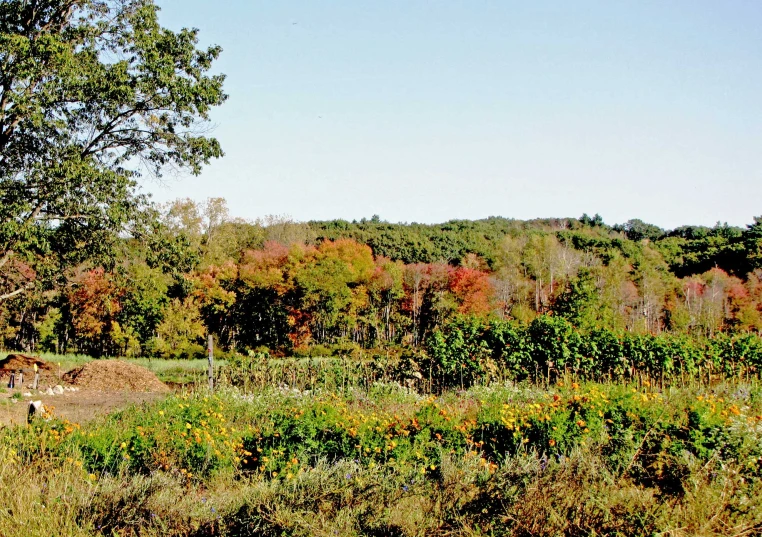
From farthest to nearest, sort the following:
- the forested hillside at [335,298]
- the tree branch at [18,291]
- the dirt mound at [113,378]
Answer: the forested hillside at [335,298], the dirt mound at [113,378], the tree branch at [18,291]

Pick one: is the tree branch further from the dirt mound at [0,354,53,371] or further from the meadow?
the meadow

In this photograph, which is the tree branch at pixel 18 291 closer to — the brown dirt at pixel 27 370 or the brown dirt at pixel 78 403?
the brown dirt at pixel 27 370

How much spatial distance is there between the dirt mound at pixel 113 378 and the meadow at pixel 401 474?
33.2 ft

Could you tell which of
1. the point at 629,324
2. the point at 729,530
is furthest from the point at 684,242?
the point at 729,530

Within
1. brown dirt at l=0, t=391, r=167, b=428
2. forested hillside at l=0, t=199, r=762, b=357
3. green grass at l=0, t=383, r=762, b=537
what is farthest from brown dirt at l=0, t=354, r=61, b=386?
green grass at l=0, t=383, r=762, b=537

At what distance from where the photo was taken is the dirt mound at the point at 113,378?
17422 millimetres

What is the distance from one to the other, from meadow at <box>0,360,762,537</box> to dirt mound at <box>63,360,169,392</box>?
10107 mm

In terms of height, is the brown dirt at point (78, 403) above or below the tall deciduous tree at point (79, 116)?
below

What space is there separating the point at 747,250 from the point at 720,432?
169 ft

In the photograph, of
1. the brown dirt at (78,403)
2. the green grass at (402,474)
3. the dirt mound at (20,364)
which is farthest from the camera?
the dirt mound at (20,364)

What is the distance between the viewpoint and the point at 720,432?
5426 millimetres

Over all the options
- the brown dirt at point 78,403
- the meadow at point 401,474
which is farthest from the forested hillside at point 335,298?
the meadow at point 401,474

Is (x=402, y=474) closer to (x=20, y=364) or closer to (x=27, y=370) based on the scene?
(x=27, y=370)

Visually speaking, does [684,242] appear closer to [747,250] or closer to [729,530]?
[747,250]
